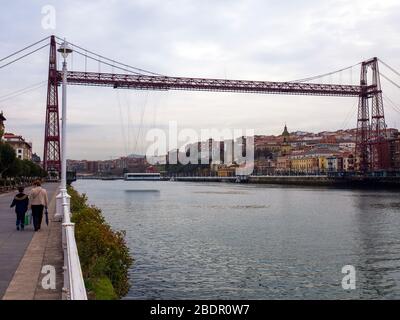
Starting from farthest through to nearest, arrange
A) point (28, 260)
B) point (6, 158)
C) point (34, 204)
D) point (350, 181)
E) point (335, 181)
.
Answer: point (335, 181)
point (350, 181)
point (6, 158)
point (34, 204)
point (28, 260)

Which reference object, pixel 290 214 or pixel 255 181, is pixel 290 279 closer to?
pixel 290 214

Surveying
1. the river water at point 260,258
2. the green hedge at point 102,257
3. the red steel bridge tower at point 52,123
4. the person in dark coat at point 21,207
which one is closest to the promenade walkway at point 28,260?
the person in dark coat at point 21,207

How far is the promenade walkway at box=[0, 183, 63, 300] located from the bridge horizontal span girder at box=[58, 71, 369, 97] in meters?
60.7

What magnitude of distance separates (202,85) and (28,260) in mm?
69499

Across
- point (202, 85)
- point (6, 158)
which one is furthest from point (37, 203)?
point (202, 85)

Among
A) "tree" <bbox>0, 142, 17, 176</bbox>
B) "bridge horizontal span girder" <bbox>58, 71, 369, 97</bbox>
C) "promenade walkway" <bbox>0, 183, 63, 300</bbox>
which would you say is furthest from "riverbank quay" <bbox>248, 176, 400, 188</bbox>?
"promenade walkway" <bbox>0, 183, 63, 300</bbox>

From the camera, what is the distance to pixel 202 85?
75750 millimetres

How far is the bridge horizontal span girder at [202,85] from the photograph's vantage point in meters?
70.9

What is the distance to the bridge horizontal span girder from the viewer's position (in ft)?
233

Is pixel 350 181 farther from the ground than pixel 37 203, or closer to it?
closer to it

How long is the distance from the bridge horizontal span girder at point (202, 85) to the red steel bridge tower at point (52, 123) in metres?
4.64

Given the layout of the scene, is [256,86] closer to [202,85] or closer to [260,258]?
[202,85]

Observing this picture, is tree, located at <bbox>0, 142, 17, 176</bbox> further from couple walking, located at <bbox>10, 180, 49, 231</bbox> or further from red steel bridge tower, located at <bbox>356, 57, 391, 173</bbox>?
red steel bridge tower, located at <bbox>356, 57, 391, 173</bbox>
